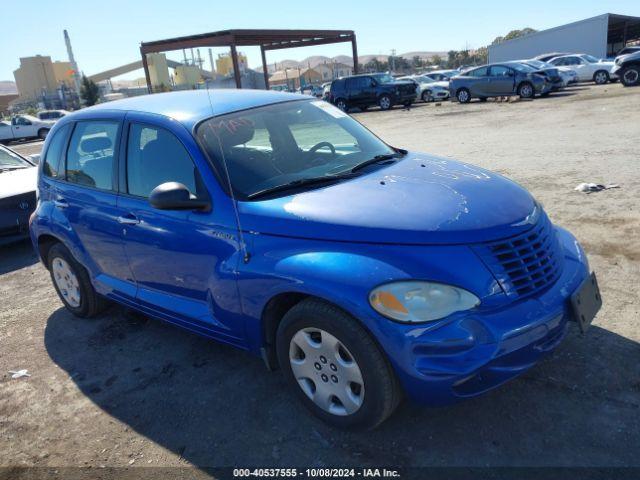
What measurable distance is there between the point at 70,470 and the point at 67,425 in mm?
468

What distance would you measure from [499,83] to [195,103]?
20.8 meters

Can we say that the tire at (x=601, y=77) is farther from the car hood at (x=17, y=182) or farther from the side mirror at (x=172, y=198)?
the side mirror at (x=172, y=198)

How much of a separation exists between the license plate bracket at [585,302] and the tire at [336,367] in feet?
3.35

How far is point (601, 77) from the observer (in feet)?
83.5

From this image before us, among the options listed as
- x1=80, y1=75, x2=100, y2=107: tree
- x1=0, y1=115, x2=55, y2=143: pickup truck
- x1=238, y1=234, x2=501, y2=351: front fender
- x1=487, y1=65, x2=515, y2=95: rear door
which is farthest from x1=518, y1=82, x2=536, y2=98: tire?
x1=80, y1=75, x2=100, y2=107: tree

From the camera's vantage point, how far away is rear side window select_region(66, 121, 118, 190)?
12.7ft

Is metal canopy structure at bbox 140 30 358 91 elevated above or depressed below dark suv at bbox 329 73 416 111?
above

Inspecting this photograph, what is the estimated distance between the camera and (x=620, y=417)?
108 inches

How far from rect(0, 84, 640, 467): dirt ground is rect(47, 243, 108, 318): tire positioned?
0.14m

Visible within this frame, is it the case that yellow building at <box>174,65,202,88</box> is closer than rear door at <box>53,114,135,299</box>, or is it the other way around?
rear door at <box>53,114,135,299</box>

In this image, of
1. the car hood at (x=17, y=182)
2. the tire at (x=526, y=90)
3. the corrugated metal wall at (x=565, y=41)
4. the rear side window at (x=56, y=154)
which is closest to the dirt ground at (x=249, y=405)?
the rear side window at (x=56, y=154)

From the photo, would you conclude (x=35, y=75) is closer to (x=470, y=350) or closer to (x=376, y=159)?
(x=376, y=159)

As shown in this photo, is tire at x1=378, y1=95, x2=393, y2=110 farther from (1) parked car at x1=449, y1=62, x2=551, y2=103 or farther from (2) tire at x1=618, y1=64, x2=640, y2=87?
(2) tire at x1=618, y1=64, x2=640, y2=87

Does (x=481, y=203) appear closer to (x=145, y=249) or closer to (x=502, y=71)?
(x=145, y=249)
